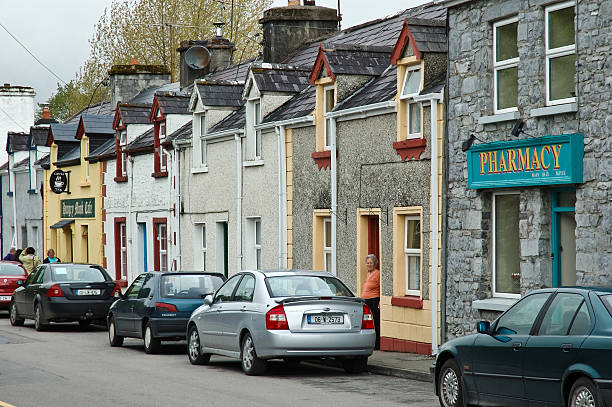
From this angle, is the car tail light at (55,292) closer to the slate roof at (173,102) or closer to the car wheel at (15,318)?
the car wheel at (15,318)

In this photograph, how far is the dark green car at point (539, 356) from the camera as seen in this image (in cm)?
1032

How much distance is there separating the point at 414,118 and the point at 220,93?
36.5 feet

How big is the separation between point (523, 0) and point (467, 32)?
1577 mm

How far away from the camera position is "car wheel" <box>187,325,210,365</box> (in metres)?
18.8

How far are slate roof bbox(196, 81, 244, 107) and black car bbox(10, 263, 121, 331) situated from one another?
5.65 meters

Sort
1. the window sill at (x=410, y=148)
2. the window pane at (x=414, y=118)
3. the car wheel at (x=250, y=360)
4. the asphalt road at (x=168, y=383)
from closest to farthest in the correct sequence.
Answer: the asphalt road at (x=168, y=383) → the car wheel at (x=250, y=360) → the window sill at (x=410, y=148) → the window pane at (x=414, y=118)

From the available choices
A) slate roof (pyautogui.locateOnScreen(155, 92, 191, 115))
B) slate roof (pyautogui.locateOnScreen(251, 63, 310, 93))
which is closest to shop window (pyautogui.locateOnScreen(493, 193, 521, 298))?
slate roof (pyautogui.locateOnScreen(251, 63, 310, 93))

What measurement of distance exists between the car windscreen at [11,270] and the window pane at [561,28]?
20250 millimetres

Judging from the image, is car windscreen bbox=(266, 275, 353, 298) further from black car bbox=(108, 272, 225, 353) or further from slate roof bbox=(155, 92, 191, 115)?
slate roof bbox=(155, 92, 191, 115)

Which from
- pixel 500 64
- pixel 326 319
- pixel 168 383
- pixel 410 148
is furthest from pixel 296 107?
pixel 168 383

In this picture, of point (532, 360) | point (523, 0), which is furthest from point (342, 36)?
point (532, 360)

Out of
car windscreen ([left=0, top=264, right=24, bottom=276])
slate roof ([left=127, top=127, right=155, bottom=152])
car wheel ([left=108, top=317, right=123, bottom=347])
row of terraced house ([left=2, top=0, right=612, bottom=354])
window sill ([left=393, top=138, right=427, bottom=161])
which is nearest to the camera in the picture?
row of terraced house ([left=2, top=0, right=612, bottom=354])

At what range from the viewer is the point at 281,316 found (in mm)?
16172

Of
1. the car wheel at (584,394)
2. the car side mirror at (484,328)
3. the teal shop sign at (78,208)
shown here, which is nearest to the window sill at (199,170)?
the teal shop sign at (78,208)
